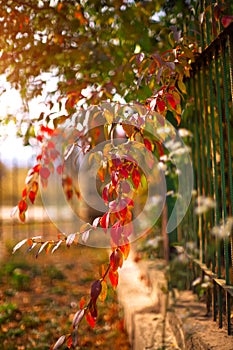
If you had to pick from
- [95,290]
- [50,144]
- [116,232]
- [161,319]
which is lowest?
[161,319]

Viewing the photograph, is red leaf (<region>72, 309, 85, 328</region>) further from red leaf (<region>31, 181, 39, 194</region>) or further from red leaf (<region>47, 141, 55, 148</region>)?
red leaf (<region>47, 141, 55, 148</region>)

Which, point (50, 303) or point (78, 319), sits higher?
point (78, 319)

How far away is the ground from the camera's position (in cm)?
370

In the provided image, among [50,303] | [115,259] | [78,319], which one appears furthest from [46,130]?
[50,303]

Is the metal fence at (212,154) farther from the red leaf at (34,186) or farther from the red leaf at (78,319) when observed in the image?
the red leaf at (34,186)

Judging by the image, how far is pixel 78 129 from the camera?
2.50 metres

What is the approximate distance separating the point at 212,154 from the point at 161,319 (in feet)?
4.22

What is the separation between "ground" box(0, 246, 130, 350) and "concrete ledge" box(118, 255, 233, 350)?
0.80 feet

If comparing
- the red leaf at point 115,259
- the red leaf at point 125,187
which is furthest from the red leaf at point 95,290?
the red leaf at point 125,187

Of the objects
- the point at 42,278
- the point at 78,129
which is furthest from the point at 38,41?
the point at 42,278

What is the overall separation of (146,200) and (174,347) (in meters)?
2.44

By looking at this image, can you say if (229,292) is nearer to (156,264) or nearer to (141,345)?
(141,345)

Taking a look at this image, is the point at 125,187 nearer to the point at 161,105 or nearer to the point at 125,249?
the point at 125,249

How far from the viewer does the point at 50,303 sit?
482 centimetres
